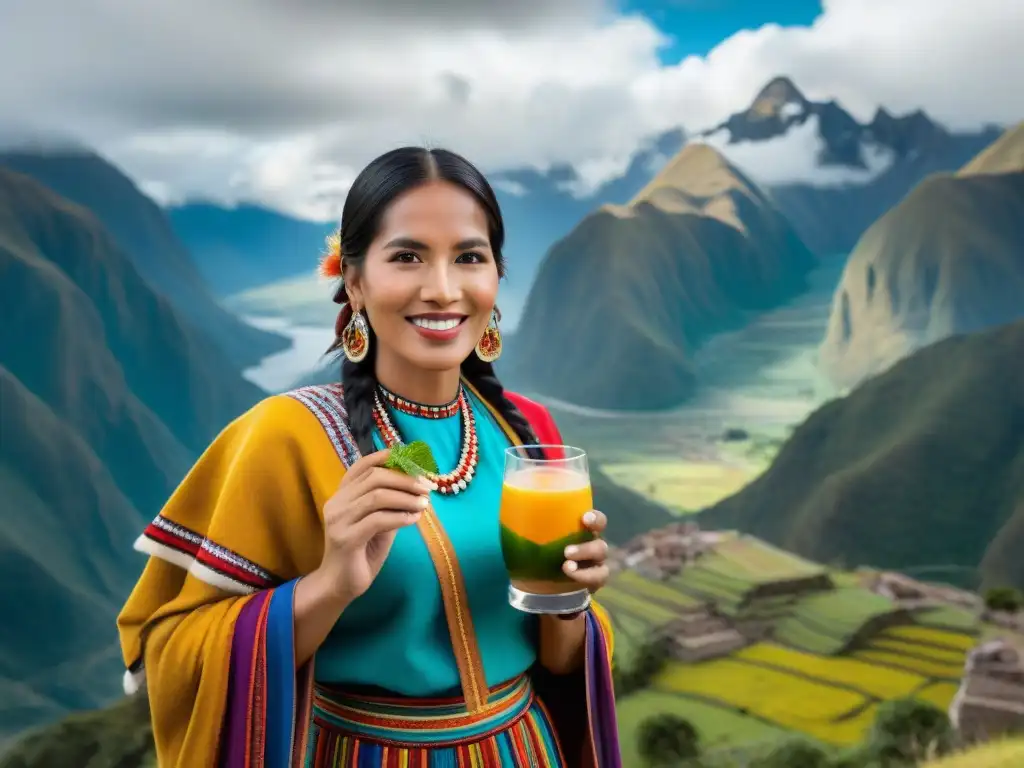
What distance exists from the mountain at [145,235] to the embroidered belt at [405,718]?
5.83 meters

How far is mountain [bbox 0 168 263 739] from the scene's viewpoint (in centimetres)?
561

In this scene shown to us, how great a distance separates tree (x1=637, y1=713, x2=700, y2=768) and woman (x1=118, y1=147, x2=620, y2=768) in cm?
410

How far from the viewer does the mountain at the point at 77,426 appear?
5.61 meters

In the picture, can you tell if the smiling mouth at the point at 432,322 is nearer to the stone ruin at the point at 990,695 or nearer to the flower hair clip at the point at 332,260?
the flower hair clip at the point at 332,260

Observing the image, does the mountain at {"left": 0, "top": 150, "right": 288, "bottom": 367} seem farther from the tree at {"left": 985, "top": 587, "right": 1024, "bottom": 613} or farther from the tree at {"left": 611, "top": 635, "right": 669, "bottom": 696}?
the tree at {"left": 985, "top": 587, "right": 1024, "bottom": 613}

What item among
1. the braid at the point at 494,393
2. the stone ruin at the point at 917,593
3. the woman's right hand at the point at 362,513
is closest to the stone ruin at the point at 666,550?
the stone ruin at the point at 917,593

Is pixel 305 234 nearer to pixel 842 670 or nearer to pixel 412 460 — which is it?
pixel 842 670

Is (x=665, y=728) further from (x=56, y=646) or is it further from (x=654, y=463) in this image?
(x=56, y=646)

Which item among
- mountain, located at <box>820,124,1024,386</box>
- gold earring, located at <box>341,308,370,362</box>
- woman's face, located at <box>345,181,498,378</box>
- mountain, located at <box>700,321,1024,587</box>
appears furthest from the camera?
mountain, located at <box>820,124,1024,386</box>

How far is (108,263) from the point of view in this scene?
23.0 ft

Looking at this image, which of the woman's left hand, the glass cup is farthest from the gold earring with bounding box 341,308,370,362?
the woman's left hand

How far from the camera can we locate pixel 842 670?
5.91 m

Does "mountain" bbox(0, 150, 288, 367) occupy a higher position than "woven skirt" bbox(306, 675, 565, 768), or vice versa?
"mountain" bbox(0, 150, 288, 367)

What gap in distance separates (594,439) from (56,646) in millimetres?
4721
